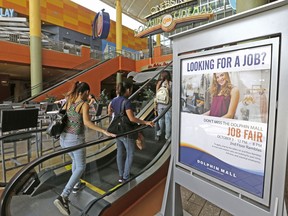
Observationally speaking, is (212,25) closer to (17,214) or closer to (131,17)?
(17,214)

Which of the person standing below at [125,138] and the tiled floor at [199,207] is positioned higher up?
the person standing below at [125,138]

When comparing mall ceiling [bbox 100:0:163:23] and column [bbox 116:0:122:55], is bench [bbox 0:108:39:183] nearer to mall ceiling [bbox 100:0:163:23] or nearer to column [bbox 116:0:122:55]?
column [bbox 116:0:122:55]

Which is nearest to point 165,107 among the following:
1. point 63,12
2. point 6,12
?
point 6,12

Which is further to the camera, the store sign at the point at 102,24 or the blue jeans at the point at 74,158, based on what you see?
the store sign at the point at 102,24

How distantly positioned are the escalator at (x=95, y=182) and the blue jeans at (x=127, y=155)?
8 centimetres

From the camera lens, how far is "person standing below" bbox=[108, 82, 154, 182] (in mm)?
2461

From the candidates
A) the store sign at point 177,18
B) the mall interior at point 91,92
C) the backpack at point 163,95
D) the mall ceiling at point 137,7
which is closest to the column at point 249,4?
the mall interior at point 91,92

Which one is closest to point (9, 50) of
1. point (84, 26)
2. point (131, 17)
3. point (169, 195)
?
point (84, 26)

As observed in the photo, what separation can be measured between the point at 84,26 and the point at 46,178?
15367 millimetres

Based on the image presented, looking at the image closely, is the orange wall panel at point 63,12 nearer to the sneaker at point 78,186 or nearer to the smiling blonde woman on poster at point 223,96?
the sneaker at point 78,186

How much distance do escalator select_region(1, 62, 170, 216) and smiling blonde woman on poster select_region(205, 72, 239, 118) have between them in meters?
1.23

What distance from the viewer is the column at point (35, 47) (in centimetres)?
936

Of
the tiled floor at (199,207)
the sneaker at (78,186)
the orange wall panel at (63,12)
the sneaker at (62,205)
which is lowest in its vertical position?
the tiled floor at (199,207)

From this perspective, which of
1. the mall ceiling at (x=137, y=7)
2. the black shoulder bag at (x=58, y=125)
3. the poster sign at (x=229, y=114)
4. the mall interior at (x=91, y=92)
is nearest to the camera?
the poster sign at (x=229, y=114)
